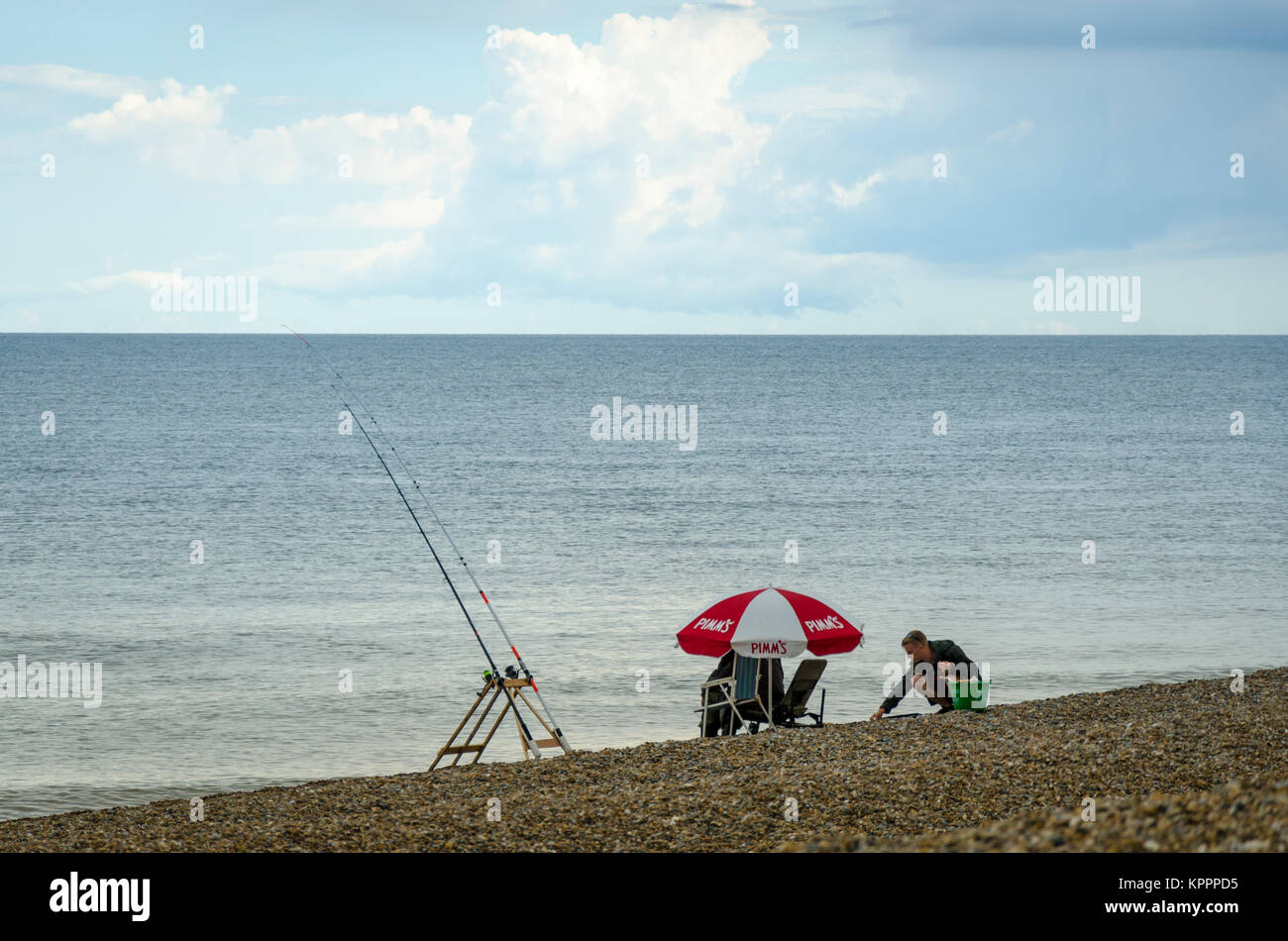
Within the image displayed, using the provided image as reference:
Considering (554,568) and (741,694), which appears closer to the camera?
(741,694)

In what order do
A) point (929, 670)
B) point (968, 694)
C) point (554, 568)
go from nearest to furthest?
point (929, 670) < point (968, 694) < point (554, 568)

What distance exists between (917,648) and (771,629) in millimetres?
1409

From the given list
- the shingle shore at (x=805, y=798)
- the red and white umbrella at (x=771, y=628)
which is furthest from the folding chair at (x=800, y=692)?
the shingle shore at (x=805, y=798)

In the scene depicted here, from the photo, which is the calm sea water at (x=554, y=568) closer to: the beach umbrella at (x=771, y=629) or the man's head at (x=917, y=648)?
the beach umbrella at (x=771, y=629)

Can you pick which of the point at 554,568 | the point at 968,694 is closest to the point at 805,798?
the point at 968,694

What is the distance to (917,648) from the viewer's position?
431 inches

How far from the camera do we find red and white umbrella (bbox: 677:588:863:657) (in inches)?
428

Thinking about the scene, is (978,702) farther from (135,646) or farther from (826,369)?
(826,369)

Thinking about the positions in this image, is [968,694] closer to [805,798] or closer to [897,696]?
[897,696]

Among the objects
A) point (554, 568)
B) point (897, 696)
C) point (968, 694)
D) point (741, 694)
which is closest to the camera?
point (897, 696)

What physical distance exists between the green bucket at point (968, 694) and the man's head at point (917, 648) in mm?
585

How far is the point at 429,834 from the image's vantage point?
731cm
